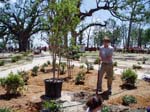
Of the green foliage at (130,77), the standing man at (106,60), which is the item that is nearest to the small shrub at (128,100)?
the standing man at (106,60)

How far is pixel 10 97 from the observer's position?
11.7 meters

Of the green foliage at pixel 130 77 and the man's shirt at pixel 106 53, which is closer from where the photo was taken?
the man's shirt at pixel 106 53

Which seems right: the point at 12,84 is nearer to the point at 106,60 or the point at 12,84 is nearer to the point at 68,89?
the point at 68,89

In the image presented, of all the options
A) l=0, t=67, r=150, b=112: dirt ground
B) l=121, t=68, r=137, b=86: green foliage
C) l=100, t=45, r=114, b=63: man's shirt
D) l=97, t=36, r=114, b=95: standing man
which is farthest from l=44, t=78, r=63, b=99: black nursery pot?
l=121, t=68, r=137, b=86: green foliage

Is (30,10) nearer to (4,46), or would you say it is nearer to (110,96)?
(4,46)

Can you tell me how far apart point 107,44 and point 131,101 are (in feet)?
7.36

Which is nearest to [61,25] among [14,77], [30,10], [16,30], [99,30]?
[14,77]

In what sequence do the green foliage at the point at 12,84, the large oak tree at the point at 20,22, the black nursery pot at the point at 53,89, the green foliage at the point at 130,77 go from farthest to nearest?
the large oak tree at the point at 20,22 → the green foliage at the point at 130,77 → the black nursery pot at the point at 53,89 → the green foliage at the point at 12,84

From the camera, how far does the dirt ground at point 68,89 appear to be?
10648 millimetres

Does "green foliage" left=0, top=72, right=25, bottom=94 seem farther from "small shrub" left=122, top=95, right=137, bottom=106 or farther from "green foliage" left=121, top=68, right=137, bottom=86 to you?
"green foliage" left=121, top=68, right=137, bottom=86

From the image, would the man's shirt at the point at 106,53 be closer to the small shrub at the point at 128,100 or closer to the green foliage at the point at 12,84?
the small shrub at the point at 128,100

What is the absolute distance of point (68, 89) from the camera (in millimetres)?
13891

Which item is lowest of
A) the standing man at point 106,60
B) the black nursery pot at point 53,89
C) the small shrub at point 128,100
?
the small shrub at point 128,100

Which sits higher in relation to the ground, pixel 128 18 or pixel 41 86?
pixel 128 18
